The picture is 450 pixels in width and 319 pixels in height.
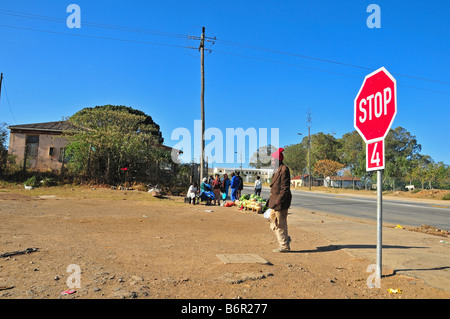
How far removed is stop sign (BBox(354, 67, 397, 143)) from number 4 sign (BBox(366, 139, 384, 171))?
0.06m

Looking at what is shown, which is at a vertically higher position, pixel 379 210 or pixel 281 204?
pixel 379 210

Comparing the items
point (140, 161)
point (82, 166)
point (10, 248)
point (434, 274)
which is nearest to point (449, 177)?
point (140, 161)

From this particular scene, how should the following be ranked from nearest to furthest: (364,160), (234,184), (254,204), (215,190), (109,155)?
1. (254,204)
2. (215,190)
3. (234,184)
4. (109,155)
5. (364,160)

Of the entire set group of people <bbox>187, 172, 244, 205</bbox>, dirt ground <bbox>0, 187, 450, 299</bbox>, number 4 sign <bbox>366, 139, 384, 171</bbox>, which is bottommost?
dirt ground <bbox>0, 187, 450, 299</bbox>

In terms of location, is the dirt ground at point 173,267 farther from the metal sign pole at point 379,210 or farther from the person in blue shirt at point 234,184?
the person in blue shirt at point 234,184

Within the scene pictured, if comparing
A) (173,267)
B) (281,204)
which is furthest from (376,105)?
(173,267)

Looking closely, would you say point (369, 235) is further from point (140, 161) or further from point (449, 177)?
point (449, 177)

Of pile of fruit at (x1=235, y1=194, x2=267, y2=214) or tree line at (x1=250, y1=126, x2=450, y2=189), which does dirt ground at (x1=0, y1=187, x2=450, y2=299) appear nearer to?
pile of fruit at (x1=235, y1=194, x2=267, y2=214)

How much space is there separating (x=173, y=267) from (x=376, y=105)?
3378 millimetres

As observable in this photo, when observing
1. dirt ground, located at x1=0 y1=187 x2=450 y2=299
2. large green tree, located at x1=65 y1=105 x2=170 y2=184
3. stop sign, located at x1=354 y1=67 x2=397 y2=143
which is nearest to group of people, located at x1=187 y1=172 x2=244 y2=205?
large green tree, located at x1=65 y1=105 x2=170 y2=184

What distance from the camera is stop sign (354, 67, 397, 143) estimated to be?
390 centimetres

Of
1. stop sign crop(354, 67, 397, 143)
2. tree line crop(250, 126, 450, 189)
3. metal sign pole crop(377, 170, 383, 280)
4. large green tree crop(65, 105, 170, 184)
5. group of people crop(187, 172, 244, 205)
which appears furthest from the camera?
tree line crop(250, 126, 450, 189)

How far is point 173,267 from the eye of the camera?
466 centimetres

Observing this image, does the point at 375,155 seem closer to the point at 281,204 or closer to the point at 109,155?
the point at 281,204
